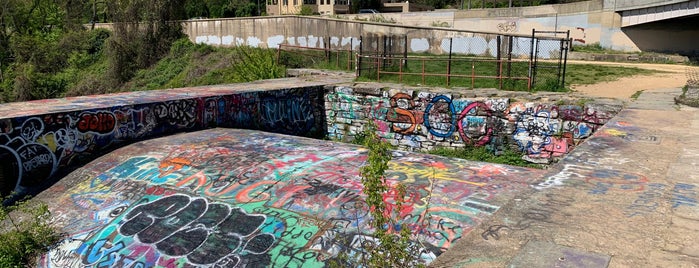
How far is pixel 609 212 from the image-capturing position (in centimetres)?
425

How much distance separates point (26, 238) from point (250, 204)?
3272mm

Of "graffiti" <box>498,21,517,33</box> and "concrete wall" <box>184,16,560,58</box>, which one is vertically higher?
"graffiti" <box>498,21,517,33</box>

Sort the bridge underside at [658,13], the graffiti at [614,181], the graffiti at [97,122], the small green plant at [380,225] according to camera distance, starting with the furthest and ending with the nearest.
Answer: the bridge underside at [658,13] < the graffiti at [97,122] < the graffiti at [614,181] < the small green plant at [380,225]

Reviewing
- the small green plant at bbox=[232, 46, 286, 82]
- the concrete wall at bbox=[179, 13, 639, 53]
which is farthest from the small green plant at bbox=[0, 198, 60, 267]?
the concrete wall at bbox=[179, 13, 639, 53]

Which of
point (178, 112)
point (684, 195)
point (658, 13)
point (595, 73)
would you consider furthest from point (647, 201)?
point (658, 13)

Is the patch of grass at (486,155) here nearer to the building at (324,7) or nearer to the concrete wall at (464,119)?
the concrete wall at (464,119)

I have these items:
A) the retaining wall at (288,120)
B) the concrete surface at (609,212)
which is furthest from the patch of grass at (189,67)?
the concrete surface at (609,212)

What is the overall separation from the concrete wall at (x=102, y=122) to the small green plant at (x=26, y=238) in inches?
39.1

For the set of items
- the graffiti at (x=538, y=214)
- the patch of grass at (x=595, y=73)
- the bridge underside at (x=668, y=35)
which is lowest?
the graffiti at (x=538, y=214)

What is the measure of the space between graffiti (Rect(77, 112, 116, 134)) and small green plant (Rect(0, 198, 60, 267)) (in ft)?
6.06

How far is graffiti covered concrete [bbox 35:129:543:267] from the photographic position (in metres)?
6.11

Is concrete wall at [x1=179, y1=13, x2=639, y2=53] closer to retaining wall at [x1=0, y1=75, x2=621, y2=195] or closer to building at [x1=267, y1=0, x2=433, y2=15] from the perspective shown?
retaining wall at [x1=0, y1=75, x2=621, y2=195]

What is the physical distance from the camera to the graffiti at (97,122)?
9023mm

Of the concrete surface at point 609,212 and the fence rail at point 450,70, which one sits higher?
the fence rail at point 450,70
